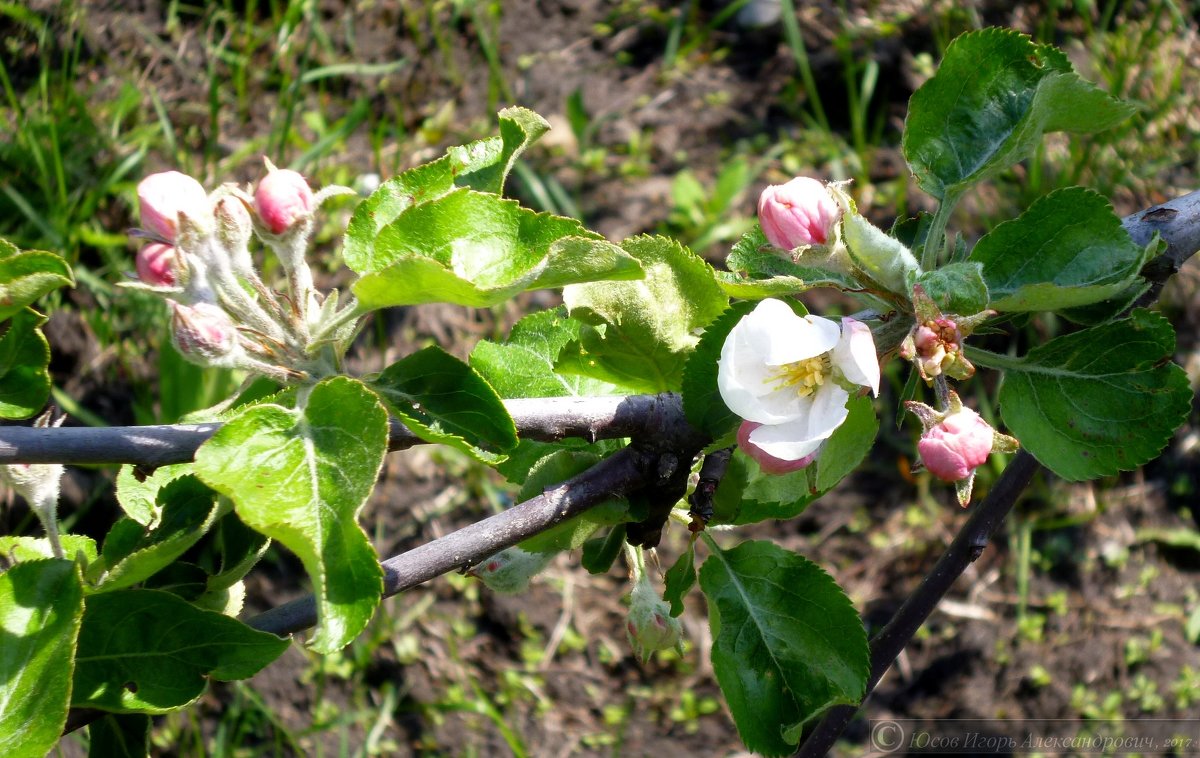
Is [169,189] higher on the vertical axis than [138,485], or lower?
higher

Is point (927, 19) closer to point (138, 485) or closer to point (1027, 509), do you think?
point (1027, 509)

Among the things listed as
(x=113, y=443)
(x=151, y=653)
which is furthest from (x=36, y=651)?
(x=113, y=443)

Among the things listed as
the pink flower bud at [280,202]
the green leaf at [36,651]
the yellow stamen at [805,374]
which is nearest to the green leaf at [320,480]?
the pink flower bud at [280,202]

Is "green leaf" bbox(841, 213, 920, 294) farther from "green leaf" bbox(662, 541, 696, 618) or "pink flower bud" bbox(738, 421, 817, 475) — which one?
"green leaf" bbox(662, 541, 696, 618)

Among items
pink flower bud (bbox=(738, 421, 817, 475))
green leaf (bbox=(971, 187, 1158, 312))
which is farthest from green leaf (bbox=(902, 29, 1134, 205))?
pink flower bud (bbox=(738, 421, 817, 475))

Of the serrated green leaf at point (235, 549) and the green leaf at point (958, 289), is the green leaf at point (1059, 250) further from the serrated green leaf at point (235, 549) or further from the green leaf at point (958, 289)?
the serrated green leaf at point (235, 549)

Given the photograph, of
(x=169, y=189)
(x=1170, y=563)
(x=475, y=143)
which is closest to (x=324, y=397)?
(x=169, y=189)
